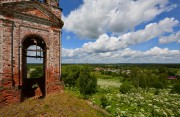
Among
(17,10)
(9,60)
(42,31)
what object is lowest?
(9,60)

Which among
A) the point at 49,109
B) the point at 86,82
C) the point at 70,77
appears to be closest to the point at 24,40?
the point at 49,109

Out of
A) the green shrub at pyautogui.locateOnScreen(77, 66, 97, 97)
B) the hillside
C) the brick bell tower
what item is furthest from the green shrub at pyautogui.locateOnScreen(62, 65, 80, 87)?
the hillside

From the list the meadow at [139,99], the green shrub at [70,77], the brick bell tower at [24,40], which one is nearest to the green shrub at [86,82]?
the meadow at [139,99]

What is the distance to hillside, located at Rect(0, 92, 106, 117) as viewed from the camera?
6655 millimetres

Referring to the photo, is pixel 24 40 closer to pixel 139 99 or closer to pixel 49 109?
pixel 49 109

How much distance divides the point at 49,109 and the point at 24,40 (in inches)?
146

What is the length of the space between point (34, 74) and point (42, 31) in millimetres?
23229

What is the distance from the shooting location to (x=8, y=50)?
7.73m

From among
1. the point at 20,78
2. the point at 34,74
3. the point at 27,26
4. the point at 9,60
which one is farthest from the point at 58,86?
the point at 34,74

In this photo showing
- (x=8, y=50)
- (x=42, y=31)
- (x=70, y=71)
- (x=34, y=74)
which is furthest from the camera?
(x=70, y=71)

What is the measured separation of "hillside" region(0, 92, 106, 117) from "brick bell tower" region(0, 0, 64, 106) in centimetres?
64

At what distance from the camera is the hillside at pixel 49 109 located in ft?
21.8

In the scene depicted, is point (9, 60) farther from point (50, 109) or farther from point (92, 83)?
point (92, 83)

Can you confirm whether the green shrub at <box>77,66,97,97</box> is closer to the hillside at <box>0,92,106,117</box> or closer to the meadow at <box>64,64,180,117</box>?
the meadow at <box>64,64,180,117</box>
